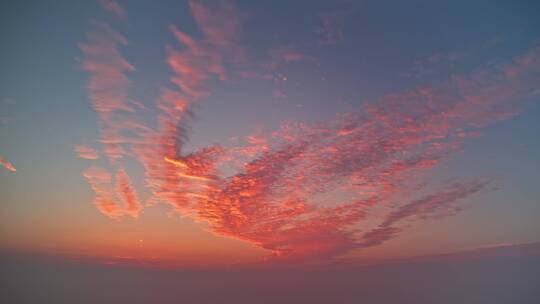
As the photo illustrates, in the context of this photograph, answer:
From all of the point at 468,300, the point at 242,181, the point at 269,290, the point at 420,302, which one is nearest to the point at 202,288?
the point at 269,290

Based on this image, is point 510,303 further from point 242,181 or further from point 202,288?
point 202,288

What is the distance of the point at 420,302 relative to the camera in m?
136

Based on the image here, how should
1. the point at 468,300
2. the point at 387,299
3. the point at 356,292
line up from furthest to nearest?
1. the point at 356,292
2. the point at 387,299
3. the point at 468,300

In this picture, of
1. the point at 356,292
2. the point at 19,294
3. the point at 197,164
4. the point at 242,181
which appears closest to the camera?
the point at 197,164

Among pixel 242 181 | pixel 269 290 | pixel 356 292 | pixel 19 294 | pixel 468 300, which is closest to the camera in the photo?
pixel 242 181

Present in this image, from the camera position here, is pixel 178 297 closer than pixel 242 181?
No

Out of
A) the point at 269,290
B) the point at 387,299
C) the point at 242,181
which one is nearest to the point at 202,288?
the point at 269,290

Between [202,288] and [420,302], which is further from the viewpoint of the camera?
[202,288]

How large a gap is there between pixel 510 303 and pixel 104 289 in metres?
210

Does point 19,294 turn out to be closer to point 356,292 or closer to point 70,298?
point 70,298

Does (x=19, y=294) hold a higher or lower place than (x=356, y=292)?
higher

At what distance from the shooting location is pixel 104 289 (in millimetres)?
137375

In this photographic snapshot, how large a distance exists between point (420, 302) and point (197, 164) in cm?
17033

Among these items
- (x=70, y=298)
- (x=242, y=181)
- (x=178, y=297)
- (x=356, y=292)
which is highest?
(x=242, y=181)
